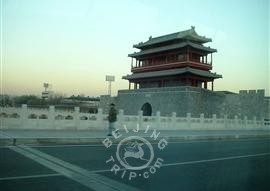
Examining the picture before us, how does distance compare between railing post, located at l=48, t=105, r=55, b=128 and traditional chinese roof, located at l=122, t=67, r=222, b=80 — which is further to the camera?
traditional chinese roof, located at l=122, t=67, r=222, b=80

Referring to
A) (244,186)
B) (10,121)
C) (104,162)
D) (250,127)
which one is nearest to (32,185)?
(104,162)

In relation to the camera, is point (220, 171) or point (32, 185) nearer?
point (32, 185)

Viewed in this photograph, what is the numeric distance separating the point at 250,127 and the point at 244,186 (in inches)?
1215

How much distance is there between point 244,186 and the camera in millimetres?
6539

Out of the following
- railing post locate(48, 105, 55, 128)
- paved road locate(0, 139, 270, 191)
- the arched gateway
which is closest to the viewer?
paved road locate(0, 139, 270, 191)

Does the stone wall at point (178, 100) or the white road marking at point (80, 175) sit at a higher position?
the stone wall at point (178, 100)

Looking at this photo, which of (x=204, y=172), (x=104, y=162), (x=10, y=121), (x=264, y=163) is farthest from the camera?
(x=10, y=121)

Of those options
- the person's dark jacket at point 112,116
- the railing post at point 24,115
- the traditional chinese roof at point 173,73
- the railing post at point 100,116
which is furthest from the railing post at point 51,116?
the traditional chinese roof at point 173,73

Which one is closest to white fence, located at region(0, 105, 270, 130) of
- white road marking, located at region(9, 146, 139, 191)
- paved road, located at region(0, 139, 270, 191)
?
paved road, located at region(0, 139, 270, 191)

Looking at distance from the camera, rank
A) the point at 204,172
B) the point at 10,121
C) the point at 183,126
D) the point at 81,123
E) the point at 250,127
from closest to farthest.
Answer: the point at 204,172 < the point at 10,121 < the point at 81,123 < the point at 183,126 < the point at 250,127

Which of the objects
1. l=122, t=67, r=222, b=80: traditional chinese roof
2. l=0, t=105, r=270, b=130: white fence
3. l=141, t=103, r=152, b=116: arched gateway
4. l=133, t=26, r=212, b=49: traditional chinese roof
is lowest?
l=0, t=105, r=270, b=130: white fence

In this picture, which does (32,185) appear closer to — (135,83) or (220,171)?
(220,171)

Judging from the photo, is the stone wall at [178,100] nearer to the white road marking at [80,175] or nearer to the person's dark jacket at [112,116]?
the person's dark jacket at [112,116]

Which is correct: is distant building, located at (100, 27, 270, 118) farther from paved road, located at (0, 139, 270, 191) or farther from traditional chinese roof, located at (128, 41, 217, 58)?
paved road, located at (0, 139, 270, 191)
